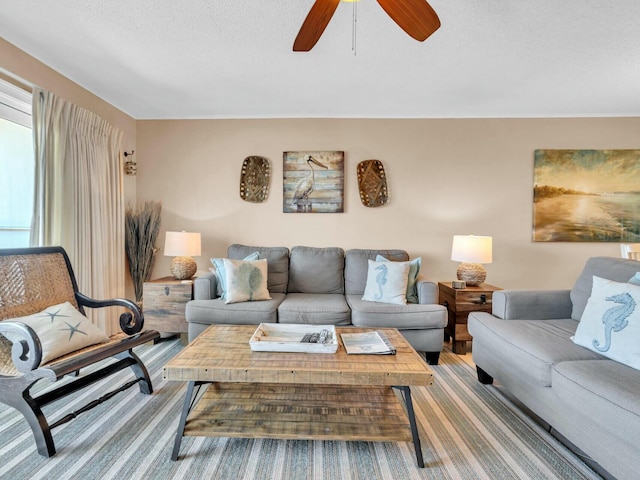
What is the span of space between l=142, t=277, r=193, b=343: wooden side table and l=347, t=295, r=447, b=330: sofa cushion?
157 cm

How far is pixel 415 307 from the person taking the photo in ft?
8.34

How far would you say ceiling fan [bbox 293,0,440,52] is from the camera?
1.44m

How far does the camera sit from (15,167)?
2355 mm

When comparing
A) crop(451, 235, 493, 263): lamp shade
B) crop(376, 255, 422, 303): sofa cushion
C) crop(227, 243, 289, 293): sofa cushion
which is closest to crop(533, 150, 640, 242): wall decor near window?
crop(451, 235, 493, 263): lamp shade

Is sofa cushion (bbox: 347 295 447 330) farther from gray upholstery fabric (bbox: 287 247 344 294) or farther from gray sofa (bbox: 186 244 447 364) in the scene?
gray upholstery fabric (bbox: 287 247 344 294)

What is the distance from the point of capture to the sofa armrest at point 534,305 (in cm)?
219

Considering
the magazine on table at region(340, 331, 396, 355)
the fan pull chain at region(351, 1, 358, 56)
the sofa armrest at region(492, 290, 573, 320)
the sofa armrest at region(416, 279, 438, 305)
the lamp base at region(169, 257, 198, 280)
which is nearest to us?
the magazine on table at region(340, 331, 396, 355)

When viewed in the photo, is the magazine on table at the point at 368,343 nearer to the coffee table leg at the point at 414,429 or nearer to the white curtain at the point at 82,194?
the coffee table leg at the point at 414,429

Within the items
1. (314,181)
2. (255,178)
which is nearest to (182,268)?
(255,178)

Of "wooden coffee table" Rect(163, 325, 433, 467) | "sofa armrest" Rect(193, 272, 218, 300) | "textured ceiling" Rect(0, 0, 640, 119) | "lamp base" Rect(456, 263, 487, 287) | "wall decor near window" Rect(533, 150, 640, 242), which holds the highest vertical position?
"textured ceiling" Rect(0, 0, 640, 119)

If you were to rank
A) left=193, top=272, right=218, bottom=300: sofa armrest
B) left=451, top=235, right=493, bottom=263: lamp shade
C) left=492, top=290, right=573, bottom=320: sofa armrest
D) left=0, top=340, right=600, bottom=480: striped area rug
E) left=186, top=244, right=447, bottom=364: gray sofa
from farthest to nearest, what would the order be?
1. left=451, top=235, right=493, bottom=263: lamp shade
2. left=193, top=272, right=218, bottom=300: sofa armrest
3. left=186, top=244, right=447, bottom=364: gray sofa
4. left=492, top=290, right=573, bottom=320: sofa armrest
5. left=0, top=340, right=600, bottom=480: striped area rug

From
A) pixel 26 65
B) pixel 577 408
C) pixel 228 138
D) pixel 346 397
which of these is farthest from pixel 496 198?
pixel 26 65

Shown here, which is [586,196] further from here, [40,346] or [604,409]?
[40,346]

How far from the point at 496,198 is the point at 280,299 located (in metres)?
2.59
